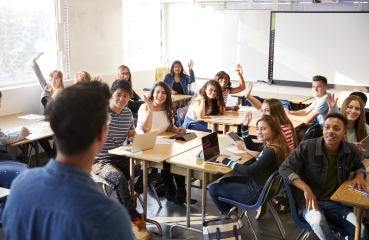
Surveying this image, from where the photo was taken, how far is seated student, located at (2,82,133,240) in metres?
1.29

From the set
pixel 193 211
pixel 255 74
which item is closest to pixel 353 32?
pixel 255 74

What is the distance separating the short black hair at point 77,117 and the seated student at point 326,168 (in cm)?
254

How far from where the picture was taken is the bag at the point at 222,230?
12.4ft

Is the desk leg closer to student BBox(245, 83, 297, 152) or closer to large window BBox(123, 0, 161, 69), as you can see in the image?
student BBox(245, 83, 297, 152)

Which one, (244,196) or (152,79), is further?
(152,79)

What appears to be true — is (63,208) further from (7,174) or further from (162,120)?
(162,120)

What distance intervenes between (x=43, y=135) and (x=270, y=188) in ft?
8.96

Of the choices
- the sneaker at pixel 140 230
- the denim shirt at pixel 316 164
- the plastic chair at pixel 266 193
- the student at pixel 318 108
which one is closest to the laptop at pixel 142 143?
the sneaker at pixel 140 230

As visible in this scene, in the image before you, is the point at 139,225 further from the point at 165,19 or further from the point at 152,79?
the point at 165,19

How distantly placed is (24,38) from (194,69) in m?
3.95

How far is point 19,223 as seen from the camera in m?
1.41

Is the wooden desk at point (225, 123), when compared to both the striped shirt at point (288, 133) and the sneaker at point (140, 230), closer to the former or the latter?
the striped shirt at point (288, 133)

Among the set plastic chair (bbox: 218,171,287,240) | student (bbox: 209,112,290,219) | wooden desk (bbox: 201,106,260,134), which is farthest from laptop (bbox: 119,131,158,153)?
wooden desk (bbox: 201,106,260,134)

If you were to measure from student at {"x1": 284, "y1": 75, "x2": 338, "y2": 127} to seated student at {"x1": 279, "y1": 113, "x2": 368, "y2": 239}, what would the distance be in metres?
2.17
